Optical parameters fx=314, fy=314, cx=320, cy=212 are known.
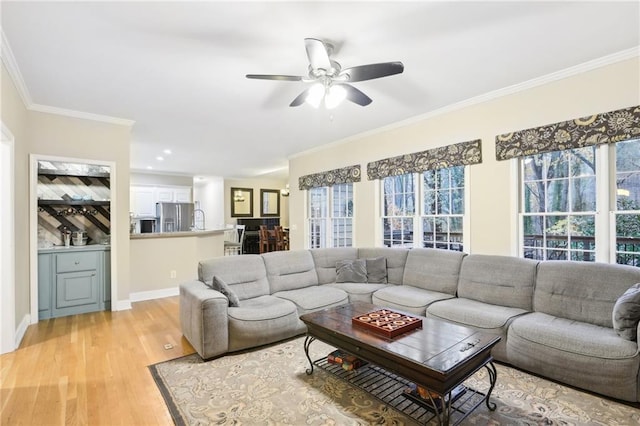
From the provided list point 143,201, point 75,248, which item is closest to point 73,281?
point 75,248

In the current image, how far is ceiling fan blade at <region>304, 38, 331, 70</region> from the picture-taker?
211 centimetres

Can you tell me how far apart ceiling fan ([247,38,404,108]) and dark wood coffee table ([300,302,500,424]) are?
1.89m

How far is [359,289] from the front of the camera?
390 cm

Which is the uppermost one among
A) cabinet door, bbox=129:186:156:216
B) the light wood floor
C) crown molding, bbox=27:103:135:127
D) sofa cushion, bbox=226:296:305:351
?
crown molding, bbox=27:103:135:127

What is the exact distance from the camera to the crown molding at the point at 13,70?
8.39ft

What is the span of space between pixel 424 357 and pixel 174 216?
8606mm

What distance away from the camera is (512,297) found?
3096 millimetres

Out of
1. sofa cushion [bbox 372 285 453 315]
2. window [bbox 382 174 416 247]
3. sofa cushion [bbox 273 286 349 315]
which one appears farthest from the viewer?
window [bbox 382 174 416 247]

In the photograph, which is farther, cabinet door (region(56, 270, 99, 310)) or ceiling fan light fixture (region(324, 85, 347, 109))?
cabinet door (region(56, 270, 99, 310))

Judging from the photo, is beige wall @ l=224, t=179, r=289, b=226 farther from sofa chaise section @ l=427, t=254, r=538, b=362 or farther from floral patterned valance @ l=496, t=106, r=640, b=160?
floral patterned valance @ l=496, t=106, r=640, b=160

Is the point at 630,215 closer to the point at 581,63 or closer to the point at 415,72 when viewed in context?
the point at 581,63

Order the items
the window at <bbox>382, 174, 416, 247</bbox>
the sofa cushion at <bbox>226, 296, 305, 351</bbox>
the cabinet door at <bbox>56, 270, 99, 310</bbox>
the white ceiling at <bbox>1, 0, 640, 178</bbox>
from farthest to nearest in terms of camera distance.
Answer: the window at <bbox>382, 174, 416, 247</bbox> < the cabinet door at <bbox>56, 270, 99, 310</bbox> < the sofa cushion at <bbox>226, 296, 305, 351</bbox> < the white ceiling at <bbox>1, 0, 640, 178</bbox>

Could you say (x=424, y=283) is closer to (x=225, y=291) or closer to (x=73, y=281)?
(x=225, y=291)

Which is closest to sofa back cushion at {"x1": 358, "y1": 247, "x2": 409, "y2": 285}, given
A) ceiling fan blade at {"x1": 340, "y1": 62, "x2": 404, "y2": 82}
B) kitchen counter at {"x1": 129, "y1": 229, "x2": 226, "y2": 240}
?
ceiling fan blade at {"x1": 340, "y1": 62, "x2": 404, "y2": 82}
